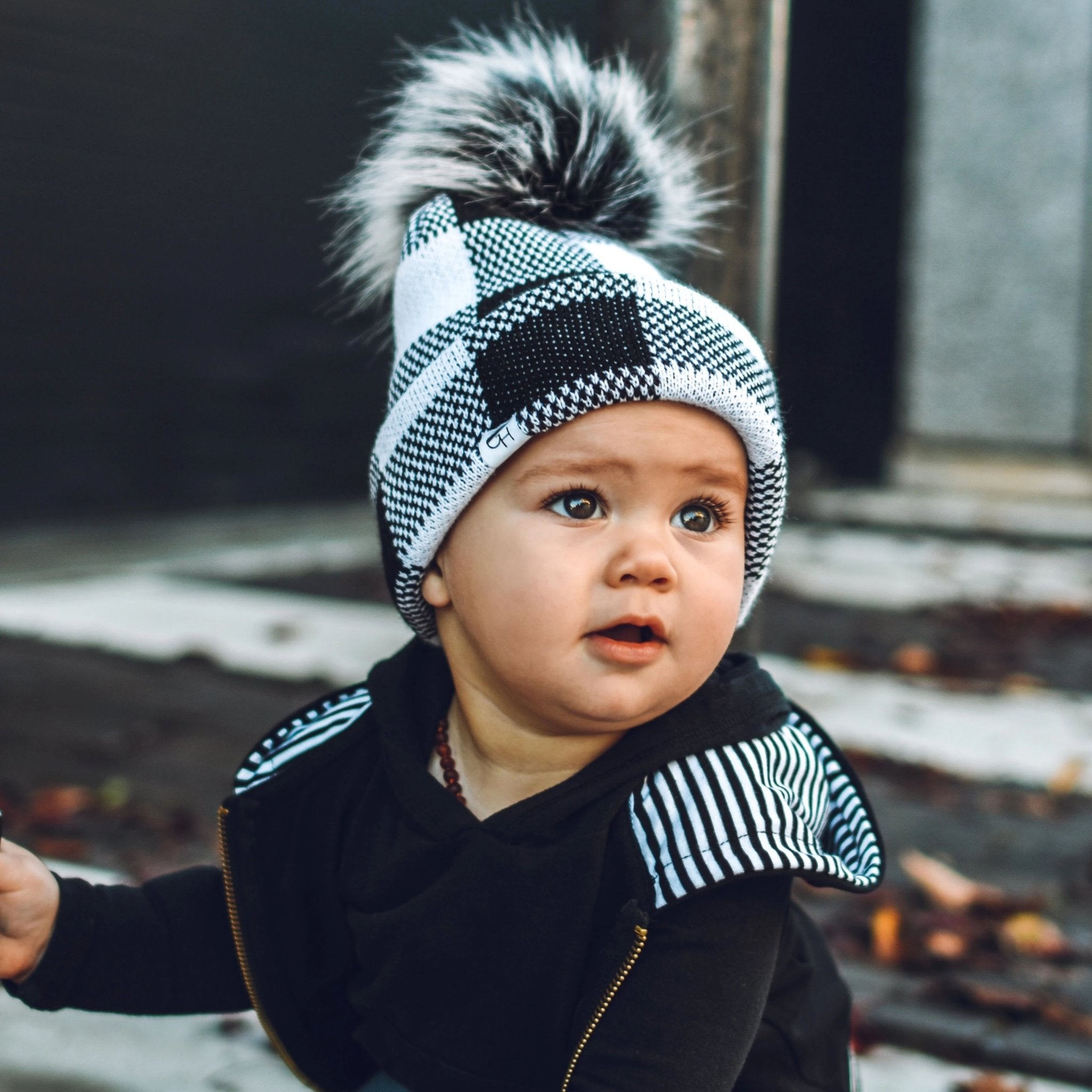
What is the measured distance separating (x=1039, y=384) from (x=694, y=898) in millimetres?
8594

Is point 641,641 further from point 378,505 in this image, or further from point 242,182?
point 242,182

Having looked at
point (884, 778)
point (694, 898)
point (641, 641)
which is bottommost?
point (884, 778)

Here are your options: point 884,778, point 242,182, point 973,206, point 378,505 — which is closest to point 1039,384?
point 973,206

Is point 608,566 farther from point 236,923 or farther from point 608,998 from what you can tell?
point 236,923

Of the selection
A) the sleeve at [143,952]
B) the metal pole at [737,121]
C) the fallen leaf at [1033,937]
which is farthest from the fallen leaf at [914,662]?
the sleeve at [143,952]

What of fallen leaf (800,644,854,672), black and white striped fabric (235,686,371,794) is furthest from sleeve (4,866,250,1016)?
fallen leaf (800,644,854,672)

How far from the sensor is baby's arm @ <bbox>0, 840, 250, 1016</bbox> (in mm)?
1647

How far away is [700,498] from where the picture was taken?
153cm

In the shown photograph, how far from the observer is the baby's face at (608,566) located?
146 cm

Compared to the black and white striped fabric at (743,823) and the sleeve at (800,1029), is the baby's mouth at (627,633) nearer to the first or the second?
the black and white striped fabric at (743,823)

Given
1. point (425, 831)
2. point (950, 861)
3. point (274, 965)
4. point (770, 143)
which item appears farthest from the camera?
point (950, 861)

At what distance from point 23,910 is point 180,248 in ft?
19.8

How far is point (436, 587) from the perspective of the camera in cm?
165

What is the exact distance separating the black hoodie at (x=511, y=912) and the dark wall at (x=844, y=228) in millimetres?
8029
